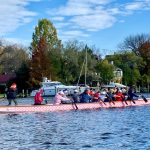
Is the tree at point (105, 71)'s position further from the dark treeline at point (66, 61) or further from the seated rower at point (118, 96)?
the seated rower at point (118, 96)

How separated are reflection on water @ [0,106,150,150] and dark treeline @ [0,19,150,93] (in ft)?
Answer: 223

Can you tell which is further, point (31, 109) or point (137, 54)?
point (137, 54)

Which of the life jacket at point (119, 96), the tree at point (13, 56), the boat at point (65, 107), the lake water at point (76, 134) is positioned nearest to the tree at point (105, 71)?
the tree at point (13, 56)

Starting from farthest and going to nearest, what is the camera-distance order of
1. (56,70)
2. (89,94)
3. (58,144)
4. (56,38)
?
1. (56,38)
2. (56,70)
3. (89,94)
4. (58,144)

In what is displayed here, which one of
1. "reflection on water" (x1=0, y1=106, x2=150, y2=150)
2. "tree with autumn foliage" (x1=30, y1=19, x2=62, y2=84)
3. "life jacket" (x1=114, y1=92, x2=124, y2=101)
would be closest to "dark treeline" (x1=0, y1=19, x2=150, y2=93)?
"tree with autumn foliage" (x1=30, y1=19, x2=62, y2=84)

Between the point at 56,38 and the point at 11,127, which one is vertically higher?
the point at 56,38

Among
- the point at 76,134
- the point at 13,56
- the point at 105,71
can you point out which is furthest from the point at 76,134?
the point at 13,56

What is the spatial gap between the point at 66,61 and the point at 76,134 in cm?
8259

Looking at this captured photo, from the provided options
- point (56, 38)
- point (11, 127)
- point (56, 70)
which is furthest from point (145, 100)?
point (56, 38)

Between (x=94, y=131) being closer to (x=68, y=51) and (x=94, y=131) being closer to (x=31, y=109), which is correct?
(x=31, y=109)

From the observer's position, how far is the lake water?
22641 mm

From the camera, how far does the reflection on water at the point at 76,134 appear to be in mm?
22656

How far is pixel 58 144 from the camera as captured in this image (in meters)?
23.3

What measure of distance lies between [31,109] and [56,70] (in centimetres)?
6416
